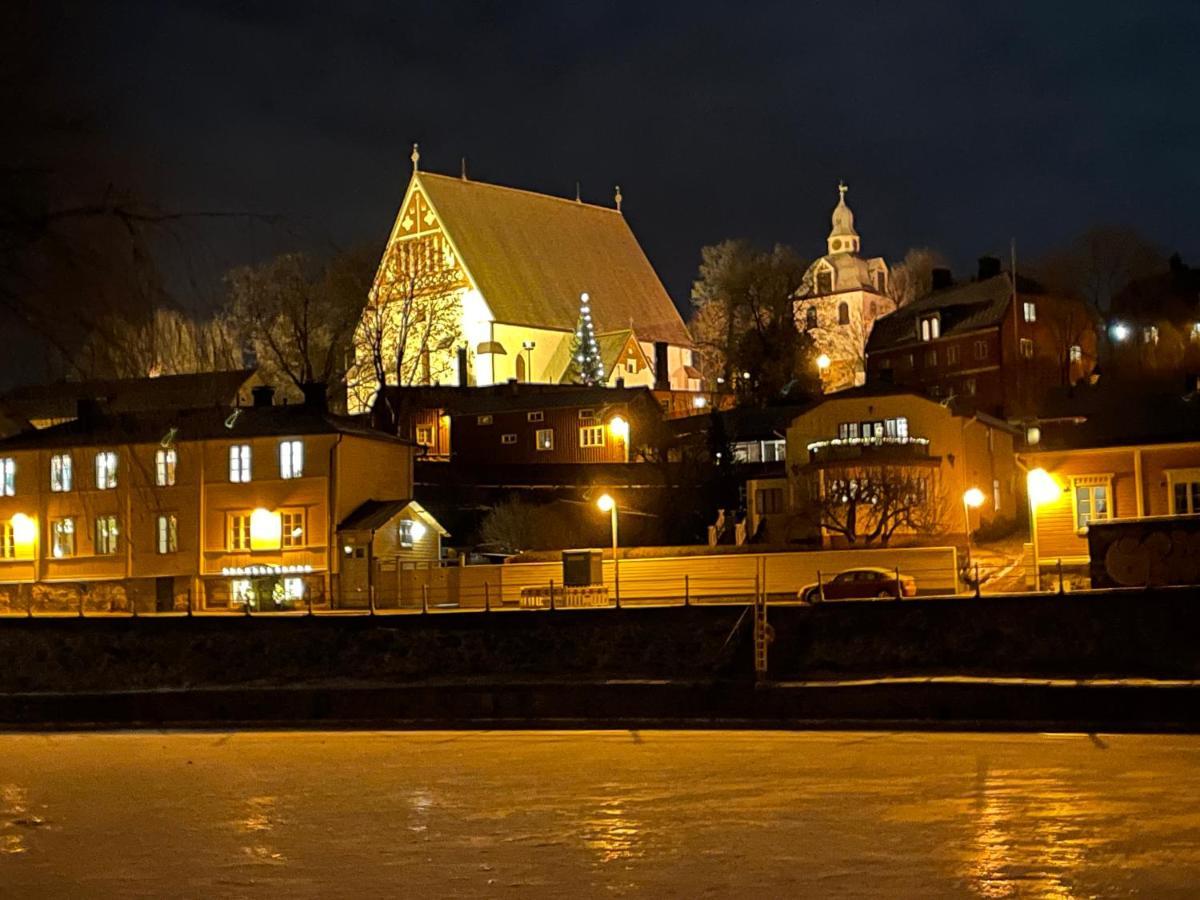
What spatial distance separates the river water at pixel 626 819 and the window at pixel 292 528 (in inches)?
920

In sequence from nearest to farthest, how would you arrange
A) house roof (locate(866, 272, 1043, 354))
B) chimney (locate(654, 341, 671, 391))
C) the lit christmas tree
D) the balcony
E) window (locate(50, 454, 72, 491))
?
window (locate(50, 454, 72, 491))
the balcony
house roof (locate(866, 272, 1043, 354))
the lit christmas tree
chimney (locate(654, 341, 671, 391))

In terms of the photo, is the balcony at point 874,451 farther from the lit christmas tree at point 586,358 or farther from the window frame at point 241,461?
the lit christmas tree at point 586,358

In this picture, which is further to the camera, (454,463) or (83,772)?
(454,463)

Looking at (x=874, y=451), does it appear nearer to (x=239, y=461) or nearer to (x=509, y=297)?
(x=239, y=461)

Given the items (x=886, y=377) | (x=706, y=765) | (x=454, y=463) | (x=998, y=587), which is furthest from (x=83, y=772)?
(x=454, y=463)

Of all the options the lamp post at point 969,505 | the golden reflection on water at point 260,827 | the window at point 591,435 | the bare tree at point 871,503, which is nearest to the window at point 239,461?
the bare tree at point 871,503

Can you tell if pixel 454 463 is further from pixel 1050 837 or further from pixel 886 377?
pixel 1050 837

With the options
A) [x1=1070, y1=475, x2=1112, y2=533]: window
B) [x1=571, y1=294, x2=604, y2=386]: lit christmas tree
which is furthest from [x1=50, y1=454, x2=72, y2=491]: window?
[x1=571, y1=294, x2=604, y2=386]: lit christmas tree

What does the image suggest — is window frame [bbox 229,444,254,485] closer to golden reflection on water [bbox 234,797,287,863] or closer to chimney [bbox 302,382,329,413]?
chimney [bbox 302,382,329,413]

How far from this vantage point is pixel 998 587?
44781mm

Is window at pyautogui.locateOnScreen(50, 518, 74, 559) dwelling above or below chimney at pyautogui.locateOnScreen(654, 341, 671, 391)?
below

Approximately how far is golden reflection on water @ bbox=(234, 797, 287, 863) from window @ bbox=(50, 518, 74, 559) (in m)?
34.2

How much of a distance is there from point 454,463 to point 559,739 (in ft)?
149

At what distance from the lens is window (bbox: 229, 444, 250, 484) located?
176ft
